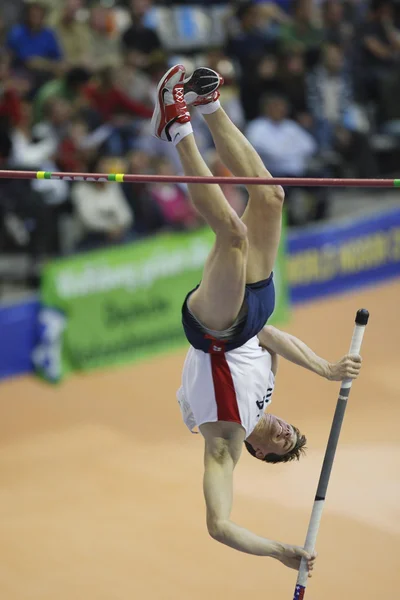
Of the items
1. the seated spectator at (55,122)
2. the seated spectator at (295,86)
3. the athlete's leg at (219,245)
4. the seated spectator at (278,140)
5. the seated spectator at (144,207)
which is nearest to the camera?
the athlete's leg at (219,245)

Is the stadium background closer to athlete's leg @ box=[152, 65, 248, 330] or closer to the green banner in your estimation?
the green banner

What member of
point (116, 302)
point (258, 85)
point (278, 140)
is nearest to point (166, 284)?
point (116, 302)

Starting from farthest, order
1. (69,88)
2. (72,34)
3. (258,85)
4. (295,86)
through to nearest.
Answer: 1. (295,86)
2. (258,85)
3. (72,34)
4. (69,88)

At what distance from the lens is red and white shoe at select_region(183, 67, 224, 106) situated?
4969mm

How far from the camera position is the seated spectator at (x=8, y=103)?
30.2 feet

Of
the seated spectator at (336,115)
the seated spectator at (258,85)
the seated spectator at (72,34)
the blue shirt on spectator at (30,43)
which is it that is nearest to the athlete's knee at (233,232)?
the blue shirt on spectator at (30,43)

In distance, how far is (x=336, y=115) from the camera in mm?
11914

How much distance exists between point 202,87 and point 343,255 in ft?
20.1

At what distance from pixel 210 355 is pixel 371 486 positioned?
2.67 metres

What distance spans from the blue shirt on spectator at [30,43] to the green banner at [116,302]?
2404 millimetres

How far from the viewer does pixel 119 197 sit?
9531 mm

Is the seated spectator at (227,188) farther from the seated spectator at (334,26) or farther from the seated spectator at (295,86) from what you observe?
the seated spectator at (334,26)

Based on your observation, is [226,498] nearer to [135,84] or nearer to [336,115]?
[135,84]

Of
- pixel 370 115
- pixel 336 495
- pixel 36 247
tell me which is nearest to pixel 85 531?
pixel 336 495
